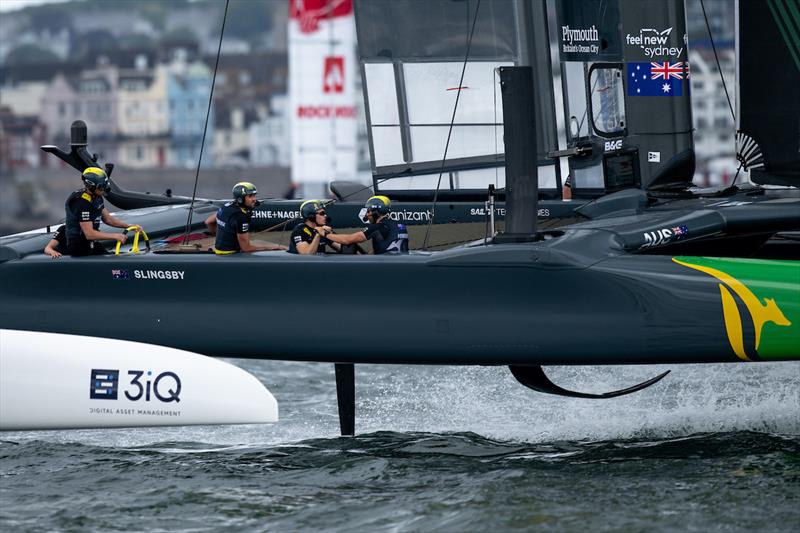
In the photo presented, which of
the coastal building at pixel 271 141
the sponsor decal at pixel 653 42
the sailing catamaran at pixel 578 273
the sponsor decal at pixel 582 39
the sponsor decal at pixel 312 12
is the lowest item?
the sailing catamaran at pixel 578 273

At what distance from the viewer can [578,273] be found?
21.3ft

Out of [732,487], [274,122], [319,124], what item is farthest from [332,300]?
[274,122]

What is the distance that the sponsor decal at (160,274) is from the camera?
275 inches

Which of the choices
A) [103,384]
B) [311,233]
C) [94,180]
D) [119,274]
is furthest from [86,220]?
[311,233]

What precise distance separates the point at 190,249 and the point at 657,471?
2.63 meters

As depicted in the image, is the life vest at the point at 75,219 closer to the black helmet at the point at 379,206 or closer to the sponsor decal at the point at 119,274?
the sponsor decal at the point at 119,274

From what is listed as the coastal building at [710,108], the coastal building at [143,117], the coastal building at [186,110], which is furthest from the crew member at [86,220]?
the coastal building at [186,110]

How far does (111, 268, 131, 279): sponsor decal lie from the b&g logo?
21.1 inches

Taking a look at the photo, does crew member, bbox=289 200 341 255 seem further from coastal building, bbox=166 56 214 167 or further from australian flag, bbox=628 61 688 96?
coastal building, bbox=166 56 214 167

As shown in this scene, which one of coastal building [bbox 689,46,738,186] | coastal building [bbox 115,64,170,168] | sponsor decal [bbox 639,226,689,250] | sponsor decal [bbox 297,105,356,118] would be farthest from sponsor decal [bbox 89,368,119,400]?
coastal building [bbox 115,64,170,168]

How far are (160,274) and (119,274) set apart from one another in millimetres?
234

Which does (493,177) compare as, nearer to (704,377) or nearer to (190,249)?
(704,377)

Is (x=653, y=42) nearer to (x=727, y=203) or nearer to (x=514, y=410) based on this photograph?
(x=727, y=203)

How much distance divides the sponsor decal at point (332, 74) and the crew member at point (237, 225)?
13.0 metres
